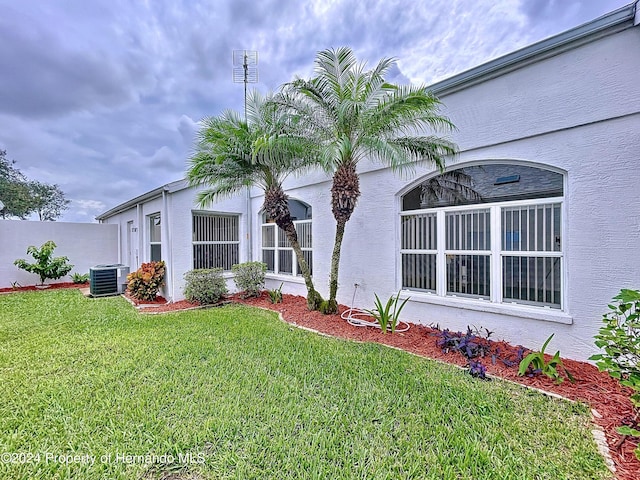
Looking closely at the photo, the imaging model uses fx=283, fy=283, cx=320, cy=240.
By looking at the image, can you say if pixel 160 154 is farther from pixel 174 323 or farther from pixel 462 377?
pixel 462 377

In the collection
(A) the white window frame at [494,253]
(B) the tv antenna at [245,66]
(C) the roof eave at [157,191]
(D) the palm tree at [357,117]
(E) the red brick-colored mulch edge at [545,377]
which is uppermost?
(B) the tv antenna at [245,66]

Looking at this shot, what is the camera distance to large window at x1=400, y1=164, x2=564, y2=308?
5.41 metres

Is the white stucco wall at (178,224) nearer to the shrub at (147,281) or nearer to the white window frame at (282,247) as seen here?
the shrub at (147,281)

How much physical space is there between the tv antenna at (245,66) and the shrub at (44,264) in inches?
480

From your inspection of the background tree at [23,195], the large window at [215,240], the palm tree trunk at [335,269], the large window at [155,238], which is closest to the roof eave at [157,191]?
the large window at [155,238]

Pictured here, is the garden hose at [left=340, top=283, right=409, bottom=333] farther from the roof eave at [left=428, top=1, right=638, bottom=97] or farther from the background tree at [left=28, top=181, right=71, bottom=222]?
the background tree at [left=28, top=181, right=71, bottom=222]

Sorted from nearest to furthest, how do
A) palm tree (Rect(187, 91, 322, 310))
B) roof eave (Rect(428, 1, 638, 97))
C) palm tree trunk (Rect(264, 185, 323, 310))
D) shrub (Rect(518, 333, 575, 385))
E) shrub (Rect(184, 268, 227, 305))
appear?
shrub (Rect(518, 333, 575, 385)), roof eave (Rect(428, 1, 638, 97)), palm tree (Rect(187, 91, 322, 310)), palm tree trunk (Rect(264, 185, 323, 310)), shrub (Rect(184, 268, 227, 305))

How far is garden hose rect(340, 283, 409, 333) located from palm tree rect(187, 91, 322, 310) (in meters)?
0.98

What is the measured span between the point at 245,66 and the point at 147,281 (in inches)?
400

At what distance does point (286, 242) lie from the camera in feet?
36.7

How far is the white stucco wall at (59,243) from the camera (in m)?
13.7

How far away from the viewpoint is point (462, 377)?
4.54 metres

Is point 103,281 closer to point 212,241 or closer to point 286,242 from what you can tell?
point 212,241

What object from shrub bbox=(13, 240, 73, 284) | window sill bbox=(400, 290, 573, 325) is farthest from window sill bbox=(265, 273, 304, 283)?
shrub bbox=(13, 240, 73, 284)
